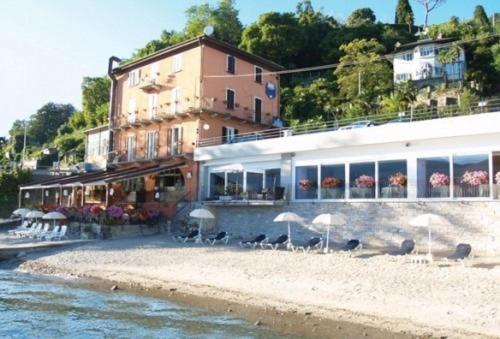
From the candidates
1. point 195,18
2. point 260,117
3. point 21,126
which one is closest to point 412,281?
point 260,117

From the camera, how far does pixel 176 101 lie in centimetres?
3238

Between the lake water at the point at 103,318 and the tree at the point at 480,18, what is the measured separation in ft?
207

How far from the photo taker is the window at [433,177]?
19453mm

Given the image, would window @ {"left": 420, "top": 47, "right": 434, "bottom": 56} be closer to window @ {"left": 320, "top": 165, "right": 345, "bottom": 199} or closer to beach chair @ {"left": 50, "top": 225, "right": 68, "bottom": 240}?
window @ {"left": 320, "top": 165, "right": 345, "bottom": 199}

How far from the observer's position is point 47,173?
5022 cm

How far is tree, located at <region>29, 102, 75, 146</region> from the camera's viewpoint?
3329 inches

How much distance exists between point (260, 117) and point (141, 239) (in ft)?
44.7

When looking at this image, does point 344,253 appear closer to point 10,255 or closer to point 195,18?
point 10,255

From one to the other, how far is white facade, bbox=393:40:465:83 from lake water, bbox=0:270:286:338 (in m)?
47.8

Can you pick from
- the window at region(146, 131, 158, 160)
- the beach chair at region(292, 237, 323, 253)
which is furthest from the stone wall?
the window at region(146, 131, 158, 160)

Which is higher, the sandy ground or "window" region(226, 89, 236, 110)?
"window" region(226, 89, 236, 110)

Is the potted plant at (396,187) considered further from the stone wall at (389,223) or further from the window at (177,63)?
the window at (177,63)

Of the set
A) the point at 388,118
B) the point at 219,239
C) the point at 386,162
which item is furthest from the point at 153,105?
the point at 386,162

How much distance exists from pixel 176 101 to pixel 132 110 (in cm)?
534
